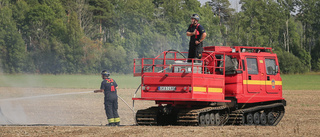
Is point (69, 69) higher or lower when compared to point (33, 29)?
lower

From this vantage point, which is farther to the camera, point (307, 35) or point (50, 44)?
point (307, 35)

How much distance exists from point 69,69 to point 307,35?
159ft

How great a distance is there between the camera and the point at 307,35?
108812mm

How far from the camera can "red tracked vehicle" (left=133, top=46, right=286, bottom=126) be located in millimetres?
16719

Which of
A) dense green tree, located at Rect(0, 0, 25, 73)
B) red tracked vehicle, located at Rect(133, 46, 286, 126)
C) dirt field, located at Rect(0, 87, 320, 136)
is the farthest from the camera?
dense green tree, located at Rect(0, 0, 25, 73)

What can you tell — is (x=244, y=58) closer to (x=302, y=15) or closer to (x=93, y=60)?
→ (x=93, y=60)

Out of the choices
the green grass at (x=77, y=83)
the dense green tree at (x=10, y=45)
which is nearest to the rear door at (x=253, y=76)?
the green grass at (x=77, y=83)

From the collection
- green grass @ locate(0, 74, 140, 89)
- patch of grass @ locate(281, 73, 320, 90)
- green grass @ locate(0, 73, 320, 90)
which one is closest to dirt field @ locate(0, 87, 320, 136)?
green grass @ locate(0, 74, 140, 89)

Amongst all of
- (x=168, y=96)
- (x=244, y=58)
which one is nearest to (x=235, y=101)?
(x=244, y=58)

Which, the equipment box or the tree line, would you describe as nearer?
the equipment box

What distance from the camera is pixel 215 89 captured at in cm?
1734

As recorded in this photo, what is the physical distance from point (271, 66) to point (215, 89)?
3.59 metres

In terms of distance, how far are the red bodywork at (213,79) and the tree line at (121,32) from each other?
68.5 m

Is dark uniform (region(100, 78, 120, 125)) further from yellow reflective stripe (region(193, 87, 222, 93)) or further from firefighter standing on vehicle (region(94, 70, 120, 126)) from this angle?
yellow reflective stripe (region(193, 87, 222, 93))
